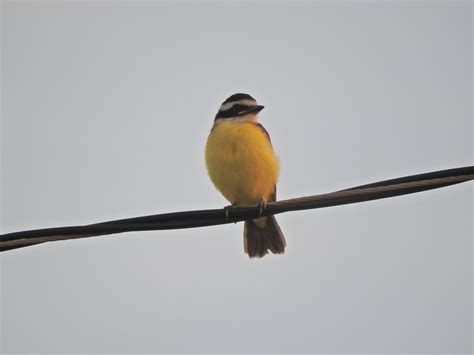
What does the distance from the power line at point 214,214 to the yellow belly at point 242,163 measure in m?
2.52

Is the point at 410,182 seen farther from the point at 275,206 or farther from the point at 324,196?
the point at 275,206

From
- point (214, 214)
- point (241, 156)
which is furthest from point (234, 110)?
point (214, 214)

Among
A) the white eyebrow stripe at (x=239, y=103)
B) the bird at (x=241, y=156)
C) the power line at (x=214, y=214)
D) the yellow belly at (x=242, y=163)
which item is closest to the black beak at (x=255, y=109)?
the bird at (x=241, y=156)

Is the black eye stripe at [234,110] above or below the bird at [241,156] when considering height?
above

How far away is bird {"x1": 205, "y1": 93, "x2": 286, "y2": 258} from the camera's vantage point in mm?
7129

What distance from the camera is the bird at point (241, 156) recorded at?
7129mm

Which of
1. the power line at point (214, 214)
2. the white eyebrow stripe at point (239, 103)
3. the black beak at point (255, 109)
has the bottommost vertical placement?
the power line at point (214, 214)

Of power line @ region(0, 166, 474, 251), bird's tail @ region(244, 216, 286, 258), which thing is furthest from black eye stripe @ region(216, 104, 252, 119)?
power line @ region(0, 166, 474, 251)

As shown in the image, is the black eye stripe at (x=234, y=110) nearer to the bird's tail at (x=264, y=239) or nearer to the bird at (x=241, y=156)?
the bird at (x=241, y=156)

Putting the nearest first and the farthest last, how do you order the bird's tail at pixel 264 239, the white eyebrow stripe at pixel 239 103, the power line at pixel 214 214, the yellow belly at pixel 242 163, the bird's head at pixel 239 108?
the power line at pixel 214 214 < the yellow belly at pixel 242 163 < the bird's head at pixel 239 108 < the white eyebrow stripe at pixel 239 103 < the bird's tail at pixel 264 239

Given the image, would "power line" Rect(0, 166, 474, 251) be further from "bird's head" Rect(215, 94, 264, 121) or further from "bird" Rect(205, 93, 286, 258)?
"bird's head" Rect(215, 94, 264, 121)

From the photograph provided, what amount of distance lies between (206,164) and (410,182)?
11.5ft

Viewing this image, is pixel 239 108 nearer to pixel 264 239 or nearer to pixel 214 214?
pixel 264 239

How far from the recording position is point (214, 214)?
4574 mm
